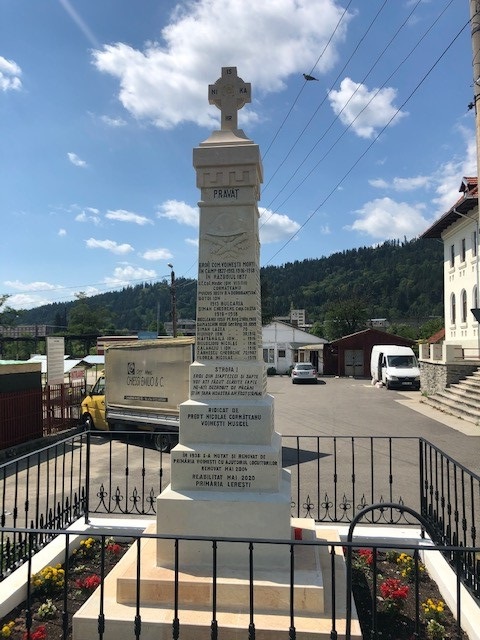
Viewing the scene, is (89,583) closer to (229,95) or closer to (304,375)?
(229,95)

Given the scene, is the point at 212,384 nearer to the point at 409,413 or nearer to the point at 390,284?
the point at 409,413

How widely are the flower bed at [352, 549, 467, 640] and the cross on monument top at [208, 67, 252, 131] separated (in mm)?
4355

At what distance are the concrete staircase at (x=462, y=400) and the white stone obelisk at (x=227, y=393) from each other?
13534mm

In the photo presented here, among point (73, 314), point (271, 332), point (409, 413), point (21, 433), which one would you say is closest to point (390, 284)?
point (73, 314)

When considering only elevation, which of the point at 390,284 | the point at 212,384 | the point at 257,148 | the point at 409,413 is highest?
the point at 390,284

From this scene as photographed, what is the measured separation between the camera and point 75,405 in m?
14.9

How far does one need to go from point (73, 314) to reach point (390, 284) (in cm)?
9785

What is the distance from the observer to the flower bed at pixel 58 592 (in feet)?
11.3

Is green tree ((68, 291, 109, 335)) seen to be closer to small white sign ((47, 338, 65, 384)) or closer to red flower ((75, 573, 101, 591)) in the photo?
small white sign ((47, 338, 65, 384))

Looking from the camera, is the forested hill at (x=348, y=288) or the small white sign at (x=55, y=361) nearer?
the small white sign at (x=55, y=361)

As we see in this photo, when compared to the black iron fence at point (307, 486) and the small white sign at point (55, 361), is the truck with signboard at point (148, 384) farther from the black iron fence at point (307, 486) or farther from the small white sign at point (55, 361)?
the small white sign at point (55, 361)

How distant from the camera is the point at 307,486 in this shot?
810 cm

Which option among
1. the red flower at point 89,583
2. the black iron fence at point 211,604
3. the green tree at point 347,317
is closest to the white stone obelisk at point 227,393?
the black iron fence at point 211,604

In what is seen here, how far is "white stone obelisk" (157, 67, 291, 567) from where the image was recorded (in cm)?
393
